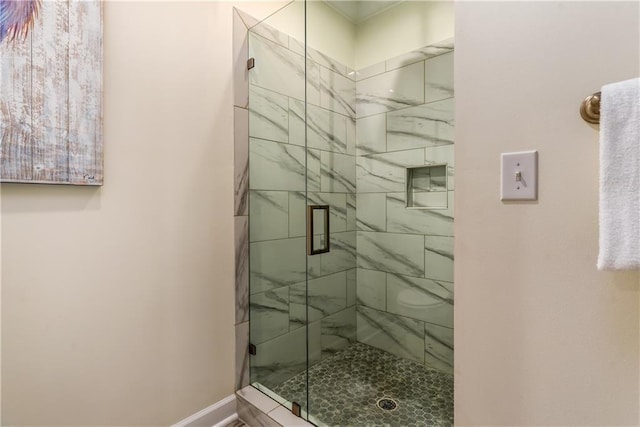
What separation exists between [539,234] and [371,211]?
56.2 inches

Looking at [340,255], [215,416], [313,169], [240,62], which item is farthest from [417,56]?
[215,416]

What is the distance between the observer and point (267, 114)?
1638 millimetres

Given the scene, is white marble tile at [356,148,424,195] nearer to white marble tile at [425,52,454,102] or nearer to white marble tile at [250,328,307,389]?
white marble tile at [425,52,454,102]

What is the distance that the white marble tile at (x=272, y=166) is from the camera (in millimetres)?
1640

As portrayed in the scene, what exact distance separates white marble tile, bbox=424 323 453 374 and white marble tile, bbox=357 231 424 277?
13.7 inches

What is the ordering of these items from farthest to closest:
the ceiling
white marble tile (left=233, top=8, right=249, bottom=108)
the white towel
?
1. the ceiling
2. white marble tile (left=233, top=8, right=249, bottom=108)
3. the white towel

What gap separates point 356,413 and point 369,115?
1.81m

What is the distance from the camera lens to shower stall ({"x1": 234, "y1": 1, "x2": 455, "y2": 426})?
1.62 meters

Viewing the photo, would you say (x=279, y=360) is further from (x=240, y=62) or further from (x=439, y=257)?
(x=240, y=62)

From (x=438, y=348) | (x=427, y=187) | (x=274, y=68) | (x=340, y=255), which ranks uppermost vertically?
(x=274, y=68)

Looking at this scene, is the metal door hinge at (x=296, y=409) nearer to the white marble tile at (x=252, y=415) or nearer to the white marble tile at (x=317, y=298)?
the white marble tile at (x=252, y=415)

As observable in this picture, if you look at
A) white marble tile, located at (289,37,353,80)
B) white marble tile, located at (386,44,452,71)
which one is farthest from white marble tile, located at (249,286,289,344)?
white marble tile, located at (386,44,452,71)

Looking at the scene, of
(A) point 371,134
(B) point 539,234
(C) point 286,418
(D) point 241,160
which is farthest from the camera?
(A) point 371,134

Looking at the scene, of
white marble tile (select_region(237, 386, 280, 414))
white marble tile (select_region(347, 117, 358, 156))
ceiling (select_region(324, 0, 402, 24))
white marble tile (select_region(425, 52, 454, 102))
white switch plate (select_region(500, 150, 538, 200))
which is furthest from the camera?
white marble tile (select_region(347, 117, 358, 156))
